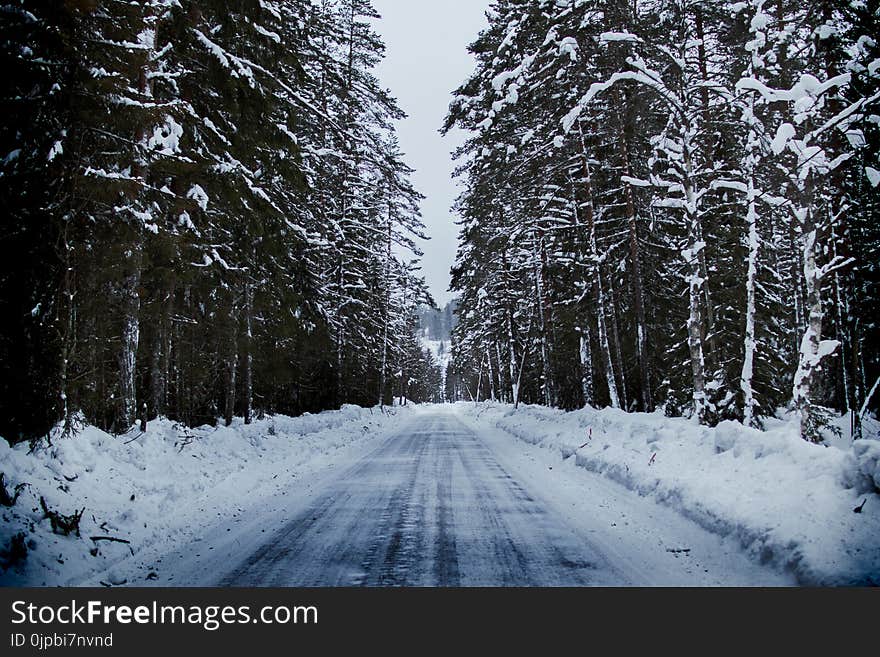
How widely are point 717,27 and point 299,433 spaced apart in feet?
59.8

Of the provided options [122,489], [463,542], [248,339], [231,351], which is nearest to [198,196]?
[231,351]

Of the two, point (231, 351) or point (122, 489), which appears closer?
point (122, 489)

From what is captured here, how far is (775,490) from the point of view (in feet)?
18.2

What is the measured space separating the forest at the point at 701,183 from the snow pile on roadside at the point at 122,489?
8369 millimetres

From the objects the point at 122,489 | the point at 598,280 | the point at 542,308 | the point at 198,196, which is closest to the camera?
the point at 122,489

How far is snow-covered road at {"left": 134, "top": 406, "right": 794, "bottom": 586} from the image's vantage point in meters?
4.36

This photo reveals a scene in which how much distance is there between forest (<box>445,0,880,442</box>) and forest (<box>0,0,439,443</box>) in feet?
20.8

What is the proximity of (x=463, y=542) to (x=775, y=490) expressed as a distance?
3350 mm

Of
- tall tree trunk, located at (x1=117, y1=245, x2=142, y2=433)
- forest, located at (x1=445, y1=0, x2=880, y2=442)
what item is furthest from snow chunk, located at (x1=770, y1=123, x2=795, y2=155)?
tall tree trunk, located at (x1=117, y1=245, x2=142, y2=433)

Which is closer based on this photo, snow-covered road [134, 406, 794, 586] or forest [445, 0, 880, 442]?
snow-covered road [134, 406, 794, 586]

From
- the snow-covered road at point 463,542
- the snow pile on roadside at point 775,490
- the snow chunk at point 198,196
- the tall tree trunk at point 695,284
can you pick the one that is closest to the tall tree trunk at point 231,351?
the snow chunk at point 198,196

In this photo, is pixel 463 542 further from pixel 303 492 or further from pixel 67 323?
pixel 67 323

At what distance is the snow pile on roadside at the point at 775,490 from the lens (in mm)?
4258

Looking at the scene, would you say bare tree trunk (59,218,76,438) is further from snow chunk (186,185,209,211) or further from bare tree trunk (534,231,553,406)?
bare tree trunk (534,231,553,406)
